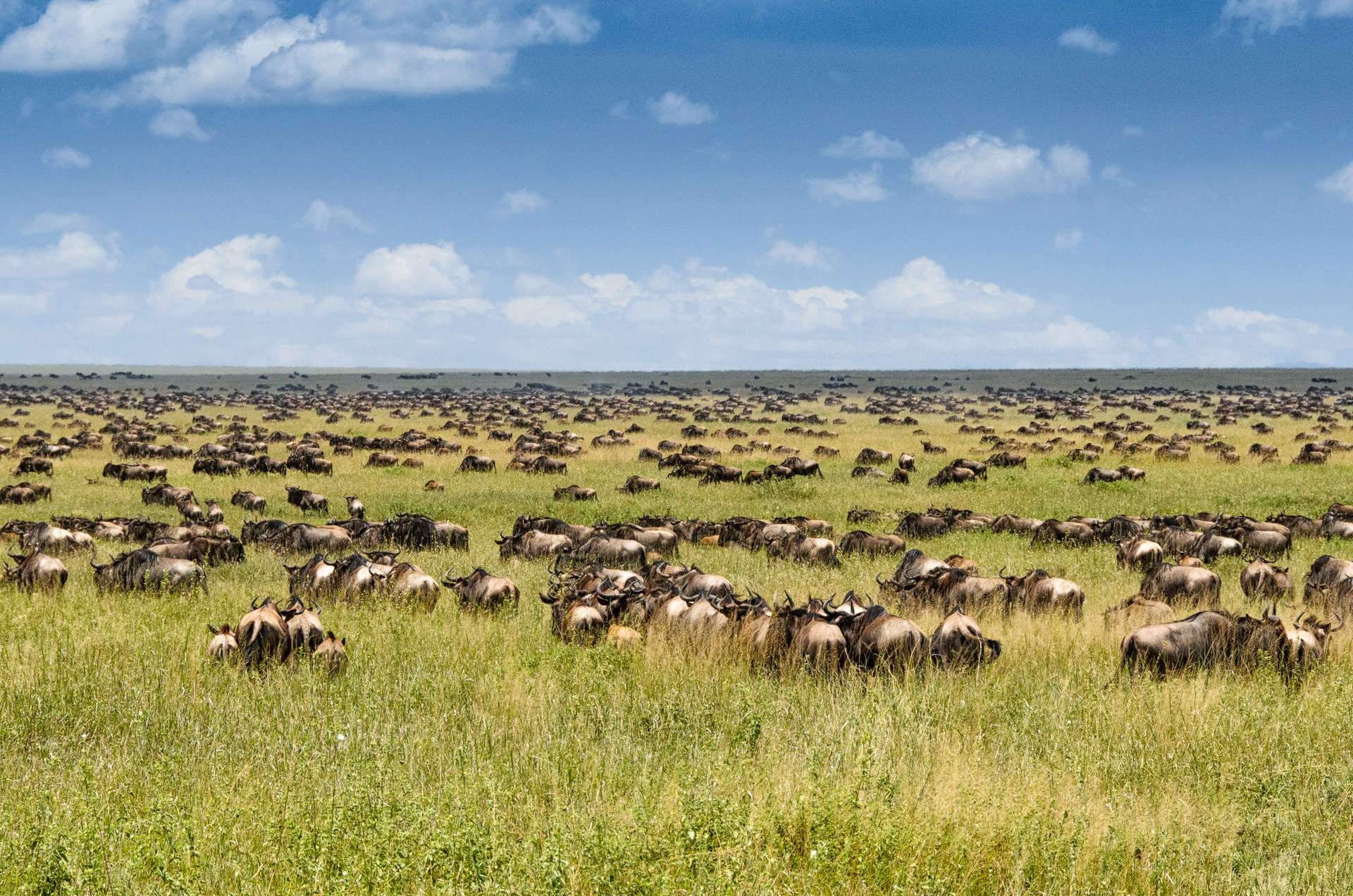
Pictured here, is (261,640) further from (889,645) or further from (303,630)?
(889,645)

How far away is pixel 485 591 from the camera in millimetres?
11828

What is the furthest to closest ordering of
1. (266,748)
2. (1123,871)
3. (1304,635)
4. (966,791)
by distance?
(1304,635), (266,748), (966,791), (1123,871)

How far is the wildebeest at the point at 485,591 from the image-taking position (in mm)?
11656

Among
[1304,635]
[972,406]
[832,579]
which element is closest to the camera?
[1304,635]

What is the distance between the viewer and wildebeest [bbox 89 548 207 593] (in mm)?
12297

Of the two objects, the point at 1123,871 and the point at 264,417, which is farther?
the point at 264,417

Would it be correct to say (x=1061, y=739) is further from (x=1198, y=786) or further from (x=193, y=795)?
(x=193, y=795)

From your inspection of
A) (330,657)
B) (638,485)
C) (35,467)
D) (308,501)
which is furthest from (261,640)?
(35,467)

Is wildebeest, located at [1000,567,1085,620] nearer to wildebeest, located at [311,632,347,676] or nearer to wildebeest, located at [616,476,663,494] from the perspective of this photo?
wildebeest, located at [311,632,347,676]

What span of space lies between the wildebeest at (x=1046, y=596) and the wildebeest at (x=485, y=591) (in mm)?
6655

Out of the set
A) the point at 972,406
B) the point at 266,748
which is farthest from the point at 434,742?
the point at 972,406

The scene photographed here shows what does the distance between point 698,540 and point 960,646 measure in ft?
34.7

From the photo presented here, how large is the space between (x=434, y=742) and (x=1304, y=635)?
8338 millimetres

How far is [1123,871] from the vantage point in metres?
4.74
